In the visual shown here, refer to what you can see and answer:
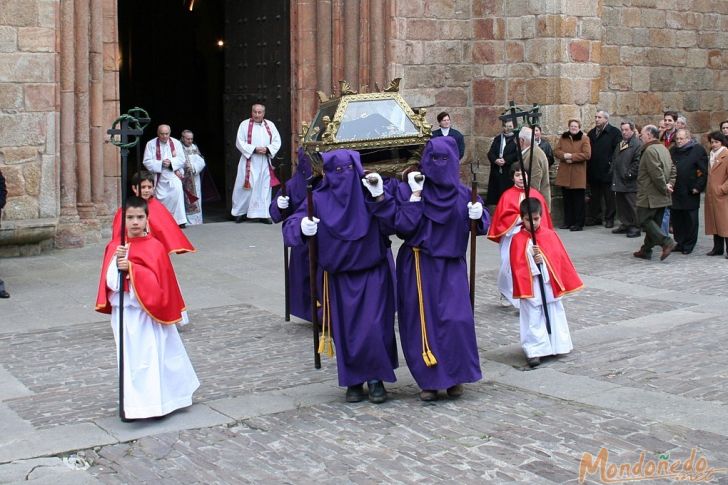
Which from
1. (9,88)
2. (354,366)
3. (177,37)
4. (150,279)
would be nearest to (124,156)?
(150,279)

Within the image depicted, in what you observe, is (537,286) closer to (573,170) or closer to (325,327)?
(325,327)

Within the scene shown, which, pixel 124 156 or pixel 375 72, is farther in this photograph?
pixel 375 72

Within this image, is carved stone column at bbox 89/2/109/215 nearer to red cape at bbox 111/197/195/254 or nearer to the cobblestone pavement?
the cobblestone pavement

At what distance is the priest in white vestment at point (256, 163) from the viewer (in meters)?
16.4

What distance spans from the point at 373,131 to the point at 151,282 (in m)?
4.02

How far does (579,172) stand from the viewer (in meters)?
16.6

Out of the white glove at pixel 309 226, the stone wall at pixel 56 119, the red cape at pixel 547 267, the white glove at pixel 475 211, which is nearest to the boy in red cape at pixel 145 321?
the white glove at pixel 309 226

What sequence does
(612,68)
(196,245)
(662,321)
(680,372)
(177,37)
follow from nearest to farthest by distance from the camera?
(680,372)
(662,321)
(196,245)
(612,68)
(177,37)

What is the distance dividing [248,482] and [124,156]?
2.33 metres

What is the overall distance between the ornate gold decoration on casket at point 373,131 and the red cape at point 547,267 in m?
2.10

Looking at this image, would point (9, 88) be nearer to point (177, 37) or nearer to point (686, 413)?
point (686, 413)

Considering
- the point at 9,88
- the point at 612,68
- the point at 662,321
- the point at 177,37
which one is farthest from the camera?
the point at 177,37

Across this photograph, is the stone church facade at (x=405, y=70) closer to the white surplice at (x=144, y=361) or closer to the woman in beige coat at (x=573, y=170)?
the woman in beige coat at (x=573, y=170)

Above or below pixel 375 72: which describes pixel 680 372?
below
